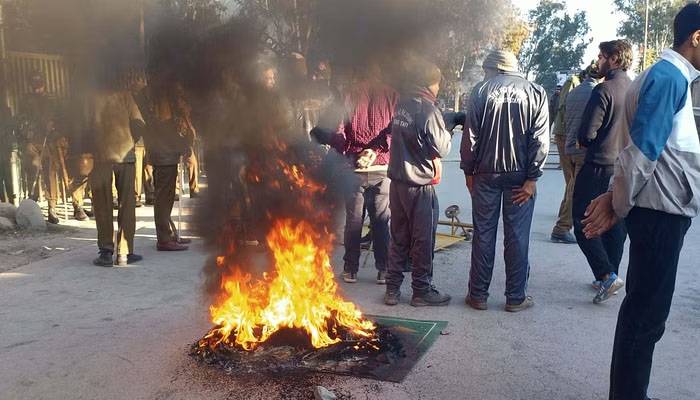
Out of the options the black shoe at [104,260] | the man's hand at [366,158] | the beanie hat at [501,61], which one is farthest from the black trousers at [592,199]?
the black shoe at [104,260]

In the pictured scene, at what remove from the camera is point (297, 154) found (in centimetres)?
403

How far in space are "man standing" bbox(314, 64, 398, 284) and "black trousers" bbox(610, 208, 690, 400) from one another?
8.17ft

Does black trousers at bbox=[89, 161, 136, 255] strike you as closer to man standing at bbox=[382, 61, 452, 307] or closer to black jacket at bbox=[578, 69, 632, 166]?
man standing at bbox=[382, 61, 452, 307]

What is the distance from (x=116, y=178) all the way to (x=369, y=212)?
8.42 feet

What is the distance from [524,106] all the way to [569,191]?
2755 millimetres

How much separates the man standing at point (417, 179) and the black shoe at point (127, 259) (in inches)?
110

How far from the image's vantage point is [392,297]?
443 cm

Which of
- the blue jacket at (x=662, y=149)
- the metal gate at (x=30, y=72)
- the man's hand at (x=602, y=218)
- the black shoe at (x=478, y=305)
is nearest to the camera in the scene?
the blue jacket at (x=662, y=149)

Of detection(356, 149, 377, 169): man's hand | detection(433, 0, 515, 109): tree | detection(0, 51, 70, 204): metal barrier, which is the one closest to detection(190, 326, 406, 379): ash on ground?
detection(356, 149, 377, 169): man's hand

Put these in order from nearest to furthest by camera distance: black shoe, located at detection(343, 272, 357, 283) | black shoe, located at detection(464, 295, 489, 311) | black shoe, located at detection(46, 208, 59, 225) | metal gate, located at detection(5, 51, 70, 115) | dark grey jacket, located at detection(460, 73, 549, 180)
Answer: metal gate, located at detection(5, 51, 70, 115)
dark grey jacket, located at detection(460, 73, 549, 180)
black shoe, located at detection(464, 295, 489, 311)
black shoe, located at detection(343, 272, 357, 283)
black shoe, located at detection(46, 208, 59, 225)

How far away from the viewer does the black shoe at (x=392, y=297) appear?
441cm

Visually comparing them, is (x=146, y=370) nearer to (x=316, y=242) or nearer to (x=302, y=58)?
(x=316, y=242)

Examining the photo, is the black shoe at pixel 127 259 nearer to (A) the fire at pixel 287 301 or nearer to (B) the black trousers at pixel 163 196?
(B) the black trousers at pixel 163 196

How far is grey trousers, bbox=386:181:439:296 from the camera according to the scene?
4.34 meters
